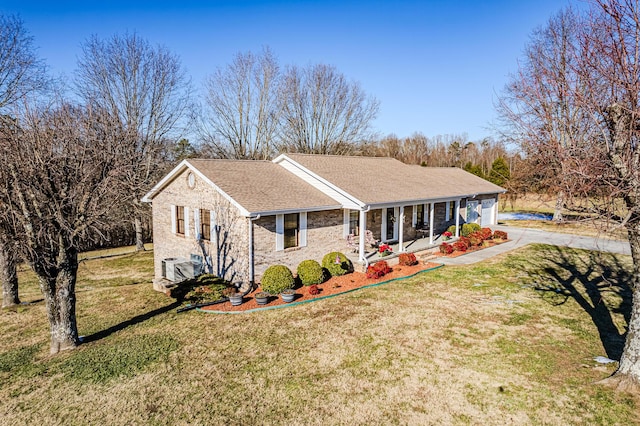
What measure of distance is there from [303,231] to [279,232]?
1.21 meters

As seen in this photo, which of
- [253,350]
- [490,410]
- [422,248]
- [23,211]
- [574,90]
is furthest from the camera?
[422,248]

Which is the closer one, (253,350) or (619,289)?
(253,350)

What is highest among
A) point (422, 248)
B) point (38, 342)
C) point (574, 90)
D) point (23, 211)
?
point (574, 90)

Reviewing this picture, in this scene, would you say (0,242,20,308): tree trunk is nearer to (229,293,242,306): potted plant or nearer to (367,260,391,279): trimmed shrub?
(229,293,242,306): potted plant

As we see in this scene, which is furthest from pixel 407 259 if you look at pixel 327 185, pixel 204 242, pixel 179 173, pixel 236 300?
pixel 179 173

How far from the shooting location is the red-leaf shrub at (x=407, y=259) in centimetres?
1656

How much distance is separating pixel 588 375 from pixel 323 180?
11873mm

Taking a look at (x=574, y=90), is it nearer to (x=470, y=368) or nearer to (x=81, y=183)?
(x=470, y=368)

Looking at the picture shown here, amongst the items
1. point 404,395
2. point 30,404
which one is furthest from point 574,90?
point 30,404

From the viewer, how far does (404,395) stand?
730cm

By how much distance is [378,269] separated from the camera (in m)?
15.2

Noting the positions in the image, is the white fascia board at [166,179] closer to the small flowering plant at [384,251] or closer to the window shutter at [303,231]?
the window shutter at [303,231]

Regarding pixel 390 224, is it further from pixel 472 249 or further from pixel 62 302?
pixel 62 302

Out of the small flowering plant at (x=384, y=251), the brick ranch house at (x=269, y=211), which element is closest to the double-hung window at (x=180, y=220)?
the brick ranch house at (x=269, y=211)
